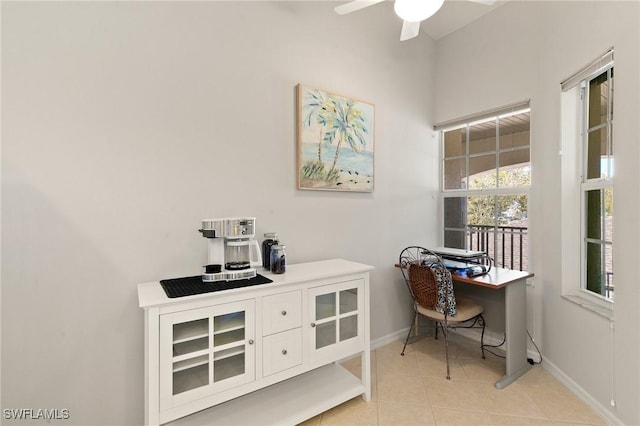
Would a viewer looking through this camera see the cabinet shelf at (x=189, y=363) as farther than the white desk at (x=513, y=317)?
No

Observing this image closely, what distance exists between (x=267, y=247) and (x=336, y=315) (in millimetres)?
622

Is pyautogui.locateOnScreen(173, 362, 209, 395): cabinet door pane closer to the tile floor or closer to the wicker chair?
the tile floor

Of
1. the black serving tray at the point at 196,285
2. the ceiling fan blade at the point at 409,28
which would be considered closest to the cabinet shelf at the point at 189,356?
the black serving tray at the point at 196,285

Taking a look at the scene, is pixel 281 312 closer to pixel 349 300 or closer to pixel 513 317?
pixel 349 300

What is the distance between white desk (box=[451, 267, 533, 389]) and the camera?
7.14ft

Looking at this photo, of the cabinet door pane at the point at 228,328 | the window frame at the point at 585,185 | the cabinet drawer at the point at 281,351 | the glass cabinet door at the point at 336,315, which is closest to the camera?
the cabinet door pane at the point at 228,328

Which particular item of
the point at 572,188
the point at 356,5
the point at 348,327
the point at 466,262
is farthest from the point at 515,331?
the point at 356,5

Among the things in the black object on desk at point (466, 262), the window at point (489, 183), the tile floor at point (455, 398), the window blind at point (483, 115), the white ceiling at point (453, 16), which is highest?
the white ceiling at point (453, 16)

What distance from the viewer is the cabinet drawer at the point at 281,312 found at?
1572mm

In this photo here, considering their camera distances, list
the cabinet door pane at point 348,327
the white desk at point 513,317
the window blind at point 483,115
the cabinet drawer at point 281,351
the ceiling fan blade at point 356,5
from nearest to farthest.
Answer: the cabinet drawer at point 281,351
the ceiling fan blade at point 356,5
the cabinet door pane at point 348,327
the white desk at point 513,317
the window blind at point 483,115

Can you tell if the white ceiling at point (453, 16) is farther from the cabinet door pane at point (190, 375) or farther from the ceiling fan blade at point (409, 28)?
the cabinet door pane at point (190, 375)

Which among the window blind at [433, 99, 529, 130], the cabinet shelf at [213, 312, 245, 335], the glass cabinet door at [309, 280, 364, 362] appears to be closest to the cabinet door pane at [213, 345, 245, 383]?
the cabinet shelf at [213, 312, 245, 335]

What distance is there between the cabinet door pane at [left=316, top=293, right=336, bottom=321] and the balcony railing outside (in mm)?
1907

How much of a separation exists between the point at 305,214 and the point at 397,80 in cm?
169
